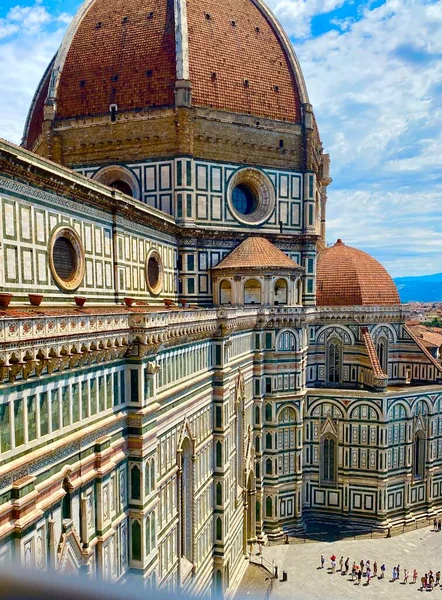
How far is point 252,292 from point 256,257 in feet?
6.37

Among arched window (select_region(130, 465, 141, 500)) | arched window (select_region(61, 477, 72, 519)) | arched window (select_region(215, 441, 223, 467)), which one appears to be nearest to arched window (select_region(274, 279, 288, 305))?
arched window (select_region(215, 441, 223, 467))

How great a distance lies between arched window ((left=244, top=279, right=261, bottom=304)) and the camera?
92.3ft

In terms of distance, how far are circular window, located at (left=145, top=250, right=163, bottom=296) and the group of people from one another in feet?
50.9

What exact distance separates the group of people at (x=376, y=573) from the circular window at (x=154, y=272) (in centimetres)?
1551

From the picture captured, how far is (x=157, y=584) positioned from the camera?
1557 centimetres

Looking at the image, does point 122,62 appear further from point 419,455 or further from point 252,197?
point 419,455

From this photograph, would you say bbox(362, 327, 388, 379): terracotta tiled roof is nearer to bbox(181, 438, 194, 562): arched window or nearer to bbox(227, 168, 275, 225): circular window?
bbox(227, 168, 275, 225): circular window

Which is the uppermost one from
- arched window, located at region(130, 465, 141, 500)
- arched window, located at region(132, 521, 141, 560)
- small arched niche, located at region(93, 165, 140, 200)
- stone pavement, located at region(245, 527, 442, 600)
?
small arched niche, located at region(93, 165, 140, 200)

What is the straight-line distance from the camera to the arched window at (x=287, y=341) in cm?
2861

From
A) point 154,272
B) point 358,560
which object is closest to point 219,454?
point 154,272

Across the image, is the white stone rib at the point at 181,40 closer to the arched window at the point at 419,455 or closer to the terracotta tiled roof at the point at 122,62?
the terracotta tiled roof at the point at 122,62

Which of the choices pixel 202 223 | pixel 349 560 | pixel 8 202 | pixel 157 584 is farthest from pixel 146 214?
pixel 349 560

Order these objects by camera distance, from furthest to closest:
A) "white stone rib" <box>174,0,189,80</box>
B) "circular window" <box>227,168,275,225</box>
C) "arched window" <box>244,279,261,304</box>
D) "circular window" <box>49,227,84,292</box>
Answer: "circular window" <box>227,168,275,225</box> < "arched window" <box>244,279,261,304</box> < "white stone rib" <box>174,0,189,80</box> < "circular window" <box>49,227,84,292</box>

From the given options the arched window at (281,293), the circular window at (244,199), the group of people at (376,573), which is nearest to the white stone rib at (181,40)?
the circular window at (244,199)
